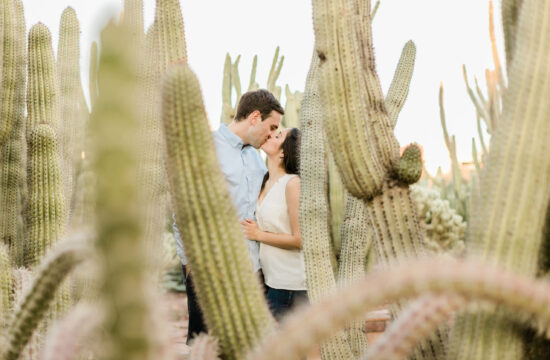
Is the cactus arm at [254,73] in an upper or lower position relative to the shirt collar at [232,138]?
upper

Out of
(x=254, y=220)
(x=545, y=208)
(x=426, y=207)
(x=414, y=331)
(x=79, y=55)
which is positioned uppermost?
(x=79, y=55)

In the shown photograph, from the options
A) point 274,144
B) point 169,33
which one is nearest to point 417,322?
point 169,33

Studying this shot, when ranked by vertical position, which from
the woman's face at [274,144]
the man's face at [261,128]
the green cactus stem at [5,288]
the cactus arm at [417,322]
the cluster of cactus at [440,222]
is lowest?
the cluster of cactus at [440,222]

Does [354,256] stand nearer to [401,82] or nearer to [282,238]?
[282,238]

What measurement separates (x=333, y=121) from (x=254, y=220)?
6.77ft

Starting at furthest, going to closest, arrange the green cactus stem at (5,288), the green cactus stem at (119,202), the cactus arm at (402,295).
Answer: the green cactus stem at (5,288), the cactus arm at (402,295), the green cactus stem at (119,202)

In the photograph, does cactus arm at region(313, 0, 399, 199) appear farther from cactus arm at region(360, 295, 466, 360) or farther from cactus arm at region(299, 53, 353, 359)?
cactus arm at region(299, 53, 353, 359)

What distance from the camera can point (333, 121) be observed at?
136 centimetres

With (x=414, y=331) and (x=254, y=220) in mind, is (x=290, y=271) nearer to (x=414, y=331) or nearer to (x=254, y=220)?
(x=254, y=220)

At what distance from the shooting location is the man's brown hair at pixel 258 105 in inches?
133

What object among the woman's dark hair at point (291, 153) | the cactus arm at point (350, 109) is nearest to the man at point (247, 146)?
the woman's dark hair at point (291, 153)

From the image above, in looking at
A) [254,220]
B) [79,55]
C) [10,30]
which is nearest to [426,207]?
[254,220]

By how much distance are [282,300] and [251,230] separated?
18.0 inches

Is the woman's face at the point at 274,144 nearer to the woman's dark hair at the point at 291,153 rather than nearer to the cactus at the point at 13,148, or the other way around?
the woman's dark hair at the point at 291,153
